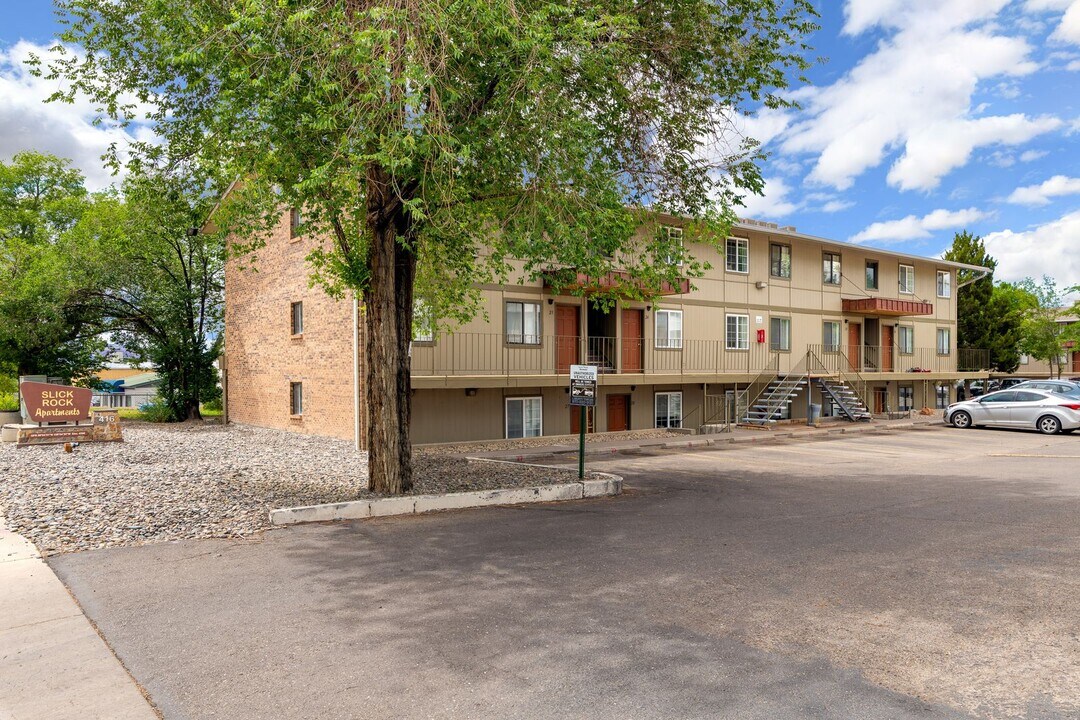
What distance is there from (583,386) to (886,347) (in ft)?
76.5

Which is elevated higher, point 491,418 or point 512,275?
point 512,275

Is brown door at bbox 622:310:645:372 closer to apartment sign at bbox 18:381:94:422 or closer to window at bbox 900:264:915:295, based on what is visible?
apartment sign at bbox 18:381:94:422

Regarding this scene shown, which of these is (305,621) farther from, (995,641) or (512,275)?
(512,275)

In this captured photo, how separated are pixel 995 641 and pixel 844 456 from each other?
41.6 ft

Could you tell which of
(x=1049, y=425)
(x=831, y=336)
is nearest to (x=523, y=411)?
(x=831, y=336)

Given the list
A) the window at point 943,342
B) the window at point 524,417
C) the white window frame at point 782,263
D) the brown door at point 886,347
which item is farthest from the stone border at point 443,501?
the window at point 943,342

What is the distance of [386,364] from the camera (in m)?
10.6

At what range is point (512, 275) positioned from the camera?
63.7 feet

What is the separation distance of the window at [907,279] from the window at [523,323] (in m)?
19.3

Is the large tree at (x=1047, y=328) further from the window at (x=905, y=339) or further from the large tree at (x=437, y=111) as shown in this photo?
the large tree at (x=437, y=111)

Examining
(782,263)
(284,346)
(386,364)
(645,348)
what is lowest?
(386,364)

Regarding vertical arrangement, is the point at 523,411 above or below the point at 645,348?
below

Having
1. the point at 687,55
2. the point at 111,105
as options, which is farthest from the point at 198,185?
the point at 687,55

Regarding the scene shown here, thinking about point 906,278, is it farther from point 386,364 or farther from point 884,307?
point 386,364
